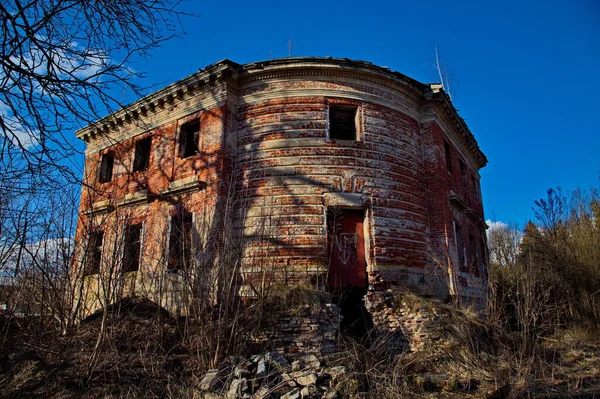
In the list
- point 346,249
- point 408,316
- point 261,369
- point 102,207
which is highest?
point 102,207

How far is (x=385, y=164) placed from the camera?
12609 mm

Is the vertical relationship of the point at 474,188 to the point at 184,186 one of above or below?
above

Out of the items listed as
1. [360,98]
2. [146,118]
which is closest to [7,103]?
[360,98]

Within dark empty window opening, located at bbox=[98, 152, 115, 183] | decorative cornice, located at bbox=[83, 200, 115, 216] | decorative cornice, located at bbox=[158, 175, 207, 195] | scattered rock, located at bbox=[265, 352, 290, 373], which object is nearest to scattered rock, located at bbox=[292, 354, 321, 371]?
scattered rock, located at bbox=[265, 352, 290, 373]

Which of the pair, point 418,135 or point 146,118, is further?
point 146,118

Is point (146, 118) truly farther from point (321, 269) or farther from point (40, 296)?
point (321, 269)

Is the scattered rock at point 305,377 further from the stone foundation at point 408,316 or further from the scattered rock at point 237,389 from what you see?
the stone foundation at point 408,316

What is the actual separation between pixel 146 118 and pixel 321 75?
22.7 ft

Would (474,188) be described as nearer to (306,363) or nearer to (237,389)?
(306,363)

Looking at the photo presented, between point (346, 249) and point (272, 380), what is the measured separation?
214 inches

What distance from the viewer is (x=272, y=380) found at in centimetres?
697

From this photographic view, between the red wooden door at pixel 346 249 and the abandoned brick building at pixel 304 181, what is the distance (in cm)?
3

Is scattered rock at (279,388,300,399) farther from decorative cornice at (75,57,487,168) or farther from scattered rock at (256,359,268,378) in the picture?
decorative cornice at (75,57,487,168)

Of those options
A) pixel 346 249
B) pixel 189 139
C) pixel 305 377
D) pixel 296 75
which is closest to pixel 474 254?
pixel 346 249
